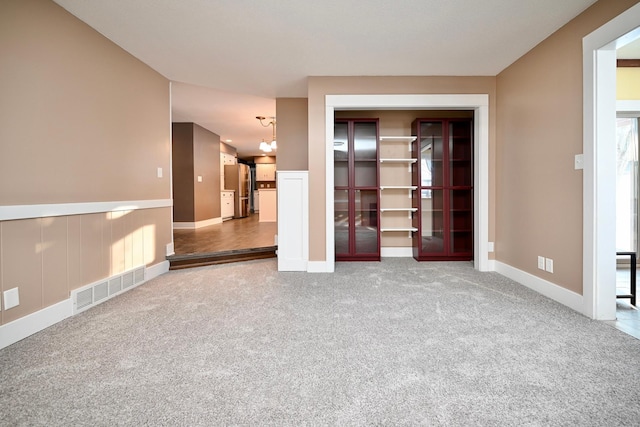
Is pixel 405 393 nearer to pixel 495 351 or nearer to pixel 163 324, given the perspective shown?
pixel 495 351

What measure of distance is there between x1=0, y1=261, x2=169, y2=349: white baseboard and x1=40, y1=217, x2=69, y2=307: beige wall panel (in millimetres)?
54

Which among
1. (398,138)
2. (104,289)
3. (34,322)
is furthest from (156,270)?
(398,138)

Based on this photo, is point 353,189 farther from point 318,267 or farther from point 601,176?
point 601,176

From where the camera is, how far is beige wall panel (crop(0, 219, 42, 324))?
6.57 feet

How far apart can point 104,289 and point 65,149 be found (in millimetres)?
1286

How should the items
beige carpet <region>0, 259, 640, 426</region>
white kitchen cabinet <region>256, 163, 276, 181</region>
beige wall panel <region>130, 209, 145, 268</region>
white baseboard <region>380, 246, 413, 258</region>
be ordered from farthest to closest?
white kitchen cabinet <region>256, 163, 276, 181</region> < white baseboard <region>380, 246, 413, 258</region> < beige wall panel <region>130, 209, 145, 268</region> < beige carpet <region>0, 259, 640, 426</region>

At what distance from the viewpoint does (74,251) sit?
2555mm

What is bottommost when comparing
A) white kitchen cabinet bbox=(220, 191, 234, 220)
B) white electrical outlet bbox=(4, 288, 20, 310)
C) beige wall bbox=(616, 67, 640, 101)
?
white electrical outlet bbox=(4, 288, 20, 310)

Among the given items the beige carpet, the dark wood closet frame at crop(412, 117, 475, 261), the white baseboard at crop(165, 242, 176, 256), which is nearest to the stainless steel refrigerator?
the white baseboard at crop(165, 242, 176, 256)

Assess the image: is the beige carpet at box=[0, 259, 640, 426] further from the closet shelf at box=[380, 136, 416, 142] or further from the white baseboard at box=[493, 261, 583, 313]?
the closet shelf at box=[380, 136, 416, 142]

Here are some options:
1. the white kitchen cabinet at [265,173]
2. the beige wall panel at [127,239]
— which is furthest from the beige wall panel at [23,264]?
the white kitchen cabinet at [265,173]

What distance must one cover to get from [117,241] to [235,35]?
7.62 feet

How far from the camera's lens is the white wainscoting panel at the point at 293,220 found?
12.8ft

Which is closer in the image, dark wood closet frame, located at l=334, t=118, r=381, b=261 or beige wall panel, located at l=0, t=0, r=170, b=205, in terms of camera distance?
beige wall panel, located at l=0, t=0, r=170, b=205
